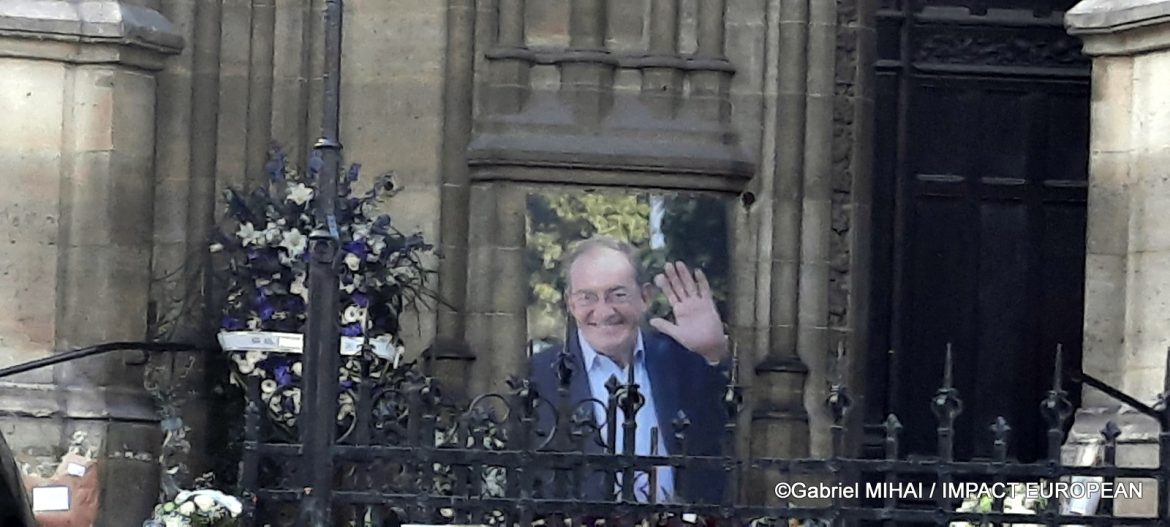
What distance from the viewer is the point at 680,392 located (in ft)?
38.2

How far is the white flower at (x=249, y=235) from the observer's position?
11000 millimetres

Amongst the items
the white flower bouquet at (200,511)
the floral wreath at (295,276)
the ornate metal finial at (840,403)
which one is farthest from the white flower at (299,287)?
the ornate metal finial at (840,403)

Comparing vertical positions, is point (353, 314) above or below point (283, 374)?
above

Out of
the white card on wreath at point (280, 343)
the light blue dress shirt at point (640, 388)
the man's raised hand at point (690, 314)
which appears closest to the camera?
the white card on wreath at point (280, 343)

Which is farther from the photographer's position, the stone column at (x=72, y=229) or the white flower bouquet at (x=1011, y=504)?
the stone column at (x=72, y=229)

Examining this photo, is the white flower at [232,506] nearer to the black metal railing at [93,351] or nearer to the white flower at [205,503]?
the white flower at [205,503]

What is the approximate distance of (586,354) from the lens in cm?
1159

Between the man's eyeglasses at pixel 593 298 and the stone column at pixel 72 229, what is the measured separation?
1.74 metres

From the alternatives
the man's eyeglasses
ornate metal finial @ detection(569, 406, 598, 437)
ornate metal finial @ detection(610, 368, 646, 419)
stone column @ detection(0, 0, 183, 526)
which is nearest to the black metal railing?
stone column @ detection(0, 0, 183, 526)

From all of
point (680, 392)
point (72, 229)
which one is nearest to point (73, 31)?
point (72, 229)

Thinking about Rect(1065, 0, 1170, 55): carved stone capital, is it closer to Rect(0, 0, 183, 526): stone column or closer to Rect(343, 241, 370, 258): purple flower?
Rect(343, 241, 370, 258): purple flower

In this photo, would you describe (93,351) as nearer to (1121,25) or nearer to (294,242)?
(294,242)

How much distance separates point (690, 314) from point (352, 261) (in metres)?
1.54

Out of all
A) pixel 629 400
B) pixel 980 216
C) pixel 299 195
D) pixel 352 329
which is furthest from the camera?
pixel 980 216
